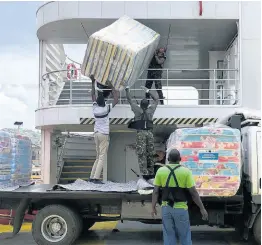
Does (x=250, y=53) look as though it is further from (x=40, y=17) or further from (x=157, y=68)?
(x=40, y=17)

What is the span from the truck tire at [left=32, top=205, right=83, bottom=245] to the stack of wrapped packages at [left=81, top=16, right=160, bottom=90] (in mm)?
3016

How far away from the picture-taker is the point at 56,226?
25.3 ft

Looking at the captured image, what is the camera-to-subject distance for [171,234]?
616 centimetres

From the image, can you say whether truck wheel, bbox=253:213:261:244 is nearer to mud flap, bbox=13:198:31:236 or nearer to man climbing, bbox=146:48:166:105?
mud flap, bbox=13:198:31:236

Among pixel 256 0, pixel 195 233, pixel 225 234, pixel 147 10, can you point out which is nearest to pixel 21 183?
pixel 195 233

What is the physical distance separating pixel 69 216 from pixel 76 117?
3582 mm

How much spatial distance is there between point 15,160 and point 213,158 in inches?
163

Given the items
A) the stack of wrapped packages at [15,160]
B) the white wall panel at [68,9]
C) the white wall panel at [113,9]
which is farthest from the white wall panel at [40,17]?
the stack of wrapped packages at [15,160]

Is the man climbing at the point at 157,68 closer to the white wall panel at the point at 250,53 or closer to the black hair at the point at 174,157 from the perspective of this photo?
the white wall panel at the point at 250,53

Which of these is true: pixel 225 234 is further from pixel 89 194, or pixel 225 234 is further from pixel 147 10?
pixel 147 10

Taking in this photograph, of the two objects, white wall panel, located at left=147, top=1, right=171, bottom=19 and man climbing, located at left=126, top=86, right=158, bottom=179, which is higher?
white wall panel, located at left=147, top=1, right=171, bottom=19

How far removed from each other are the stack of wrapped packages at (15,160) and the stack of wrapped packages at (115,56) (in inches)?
82.3

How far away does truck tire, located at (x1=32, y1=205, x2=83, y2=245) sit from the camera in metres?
7.59


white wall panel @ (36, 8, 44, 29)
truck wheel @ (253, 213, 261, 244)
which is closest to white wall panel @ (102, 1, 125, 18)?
white wall panel @ (36, 8, 44, 29)
